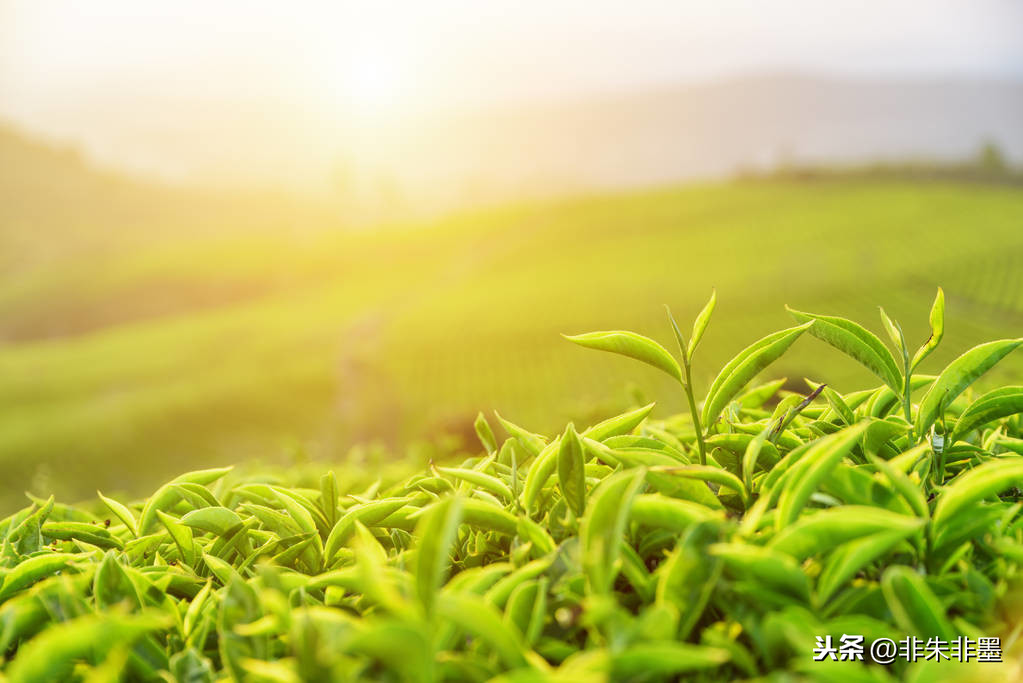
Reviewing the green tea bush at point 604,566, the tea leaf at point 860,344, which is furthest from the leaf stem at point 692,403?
the tea leaf at point 860,344

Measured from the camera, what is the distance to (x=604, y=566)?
42.2 inches

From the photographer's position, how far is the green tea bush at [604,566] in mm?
1000

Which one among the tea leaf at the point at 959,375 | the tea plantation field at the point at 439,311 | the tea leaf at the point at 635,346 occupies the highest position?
the tea leaf at the point at 635,346

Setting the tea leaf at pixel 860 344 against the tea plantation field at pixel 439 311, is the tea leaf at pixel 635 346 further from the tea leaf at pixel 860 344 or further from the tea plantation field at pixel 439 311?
the tea plantation field at pixel 439 311

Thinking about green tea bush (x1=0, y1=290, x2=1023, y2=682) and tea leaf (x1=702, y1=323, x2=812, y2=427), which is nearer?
green tea bush (x1=0, y1=290, x2=1023, y2=682)

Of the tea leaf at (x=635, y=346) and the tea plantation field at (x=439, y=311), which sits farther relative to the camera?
the tea plantation field at (x=439, y=311)

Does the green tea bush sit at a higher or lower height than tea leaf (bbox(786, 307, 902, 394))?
lower

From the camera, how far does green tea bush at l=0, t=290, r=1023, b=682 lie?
39.4 inches

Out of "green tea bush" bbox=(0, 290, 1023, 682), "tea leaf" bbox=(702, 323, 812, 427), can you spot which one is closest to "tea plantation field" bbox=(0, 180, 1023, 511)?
"tea leaf" bbox=(702, 323, 812, 427)

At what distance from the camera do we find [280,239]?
233ft

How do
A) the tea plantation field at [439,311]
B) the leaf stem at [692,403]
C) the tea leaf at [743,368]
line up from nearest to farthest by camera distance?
the leaf stem at [692,403], the tea leaf at [743,368], the tea plantation field at [439,311]

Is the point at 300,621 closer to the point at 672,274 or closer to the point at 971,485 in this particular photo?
the point at 971,485

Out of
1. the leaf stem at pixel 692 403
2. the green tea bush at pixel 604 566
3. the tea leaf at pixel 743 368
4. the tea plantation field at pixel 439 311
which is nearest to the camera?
the green tea bush at pixel 604 566

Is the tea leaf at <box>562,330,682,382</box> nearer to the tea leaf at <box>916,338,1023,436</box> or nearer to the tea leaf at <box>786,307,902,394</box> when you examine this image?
the tea leaf at <box>786,307,902,394</box>
